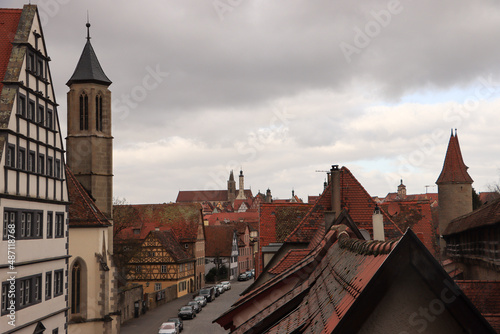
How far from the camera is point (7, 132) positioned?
70.6 feet

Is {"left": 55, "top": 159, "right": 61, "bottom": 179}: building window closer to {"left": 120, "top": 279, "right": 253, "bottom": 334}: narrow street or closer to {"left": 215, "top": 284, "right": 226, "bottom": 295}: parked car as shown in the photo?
{"left": 120, "top": 279, "right": 253, "bottom": 334}: narrow street

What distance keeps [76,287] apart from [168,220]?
3538cm

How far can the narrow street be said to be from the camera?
40062 mm

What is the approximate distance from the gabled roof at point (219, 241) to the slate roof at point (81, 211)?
157 ft

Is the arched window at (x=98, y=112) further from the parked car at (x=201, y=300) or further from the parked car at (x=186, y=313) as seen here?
the parked car at (x=201, y=300)

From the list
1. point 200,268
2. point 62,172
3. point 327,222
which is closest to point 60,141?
point 62,172

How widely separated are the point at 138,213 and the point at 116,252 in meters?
14.6

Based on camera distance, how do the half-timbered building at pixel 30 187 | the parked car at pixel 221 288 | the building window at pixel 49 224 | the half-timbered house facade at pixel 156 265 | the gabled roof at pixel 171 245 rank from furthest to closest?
the parked car at pixel 221 288
the gabled roof at pixel 171 245
the half-timbered house facade at pixel 156 265
the building window at pixel 49 224
the half-timbered building at pixel 30 187

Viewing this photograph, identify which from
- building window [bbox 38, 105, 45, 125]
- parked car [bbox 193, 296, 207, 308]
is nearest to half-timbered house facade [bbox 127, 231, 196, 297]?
parked car [bbox 193, 296, 207, 308]

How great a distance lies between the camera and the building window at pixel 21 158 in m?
22.4

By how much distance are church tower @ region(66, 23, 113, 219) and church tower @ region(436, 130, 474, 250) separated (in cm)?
3006

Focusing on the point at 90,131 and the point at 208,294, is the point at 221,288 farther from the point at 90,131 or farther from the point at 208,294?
the point at 90,131

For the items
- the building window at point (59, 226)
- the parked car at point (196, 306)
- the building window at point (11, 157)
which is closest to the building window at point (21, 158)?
the building window at point (11, 157)

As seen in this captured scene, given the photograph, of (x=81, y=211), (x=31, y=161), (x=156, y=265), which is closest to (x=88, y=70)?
(x=81, y=211)
